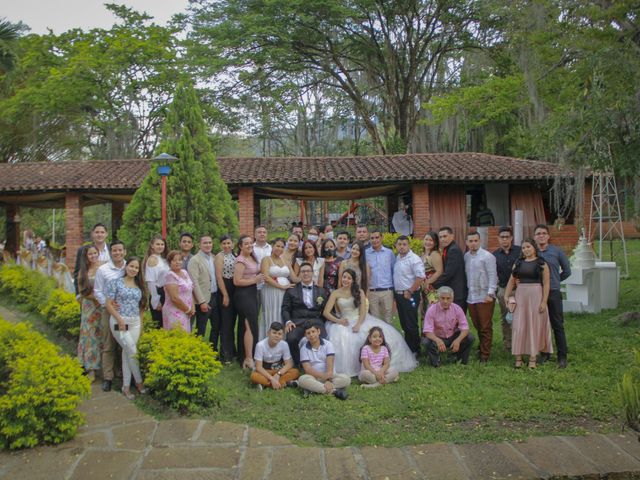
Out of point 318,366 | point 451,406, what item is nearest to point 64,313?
point 318,366

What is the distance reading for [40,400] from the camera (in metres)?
4.11

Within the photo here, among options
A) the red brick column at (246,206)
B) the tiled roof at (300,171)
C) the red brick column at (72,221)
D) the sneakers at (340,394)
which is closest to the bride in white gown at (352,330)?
the sneakers at (340,394)

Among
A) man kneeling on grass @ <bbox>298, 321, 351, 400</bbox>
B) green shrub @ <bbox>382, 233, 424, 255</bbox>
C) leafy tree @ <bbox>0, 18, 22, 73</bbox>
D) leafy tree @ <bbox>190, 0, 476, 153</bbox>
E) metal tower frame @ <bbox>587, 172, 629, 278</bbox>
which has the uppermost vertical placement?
leafy tree @ <bbox>190, 0, 476, 153</bbox>

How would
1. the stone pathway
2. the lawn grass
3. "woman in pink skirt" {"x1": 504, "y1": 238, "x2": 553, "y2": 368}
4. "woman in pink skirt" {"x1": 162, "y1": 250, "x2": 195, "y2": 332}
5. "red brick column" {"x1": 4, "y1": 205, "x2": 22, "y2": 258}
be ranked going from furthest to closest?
"red brick column" {"x1": 4, "y1": 205, "x2": 22, "y2": 258} → "woman in pink skirt" {"x1": 504, "y1": 238, "x2": 553, "y2": 368} → "woman in pink skirt" {"x1": 162, "y1": 250, "x2": 195, "y2": 332} → the lawn grass → the stone pathway

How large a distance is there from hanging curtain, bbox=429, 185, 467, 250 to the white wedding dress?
30.9 ft

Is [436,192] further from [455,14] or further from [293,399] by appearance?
[293,399]

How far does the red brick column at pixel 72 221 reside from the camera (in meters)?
14.9

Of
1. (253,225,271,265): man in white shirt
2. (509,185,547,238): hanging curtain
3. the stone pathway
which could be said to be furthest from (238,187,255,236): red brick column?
the stone pathway

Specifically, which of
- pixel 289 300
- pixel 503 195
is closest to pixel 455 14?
pixel 503 195

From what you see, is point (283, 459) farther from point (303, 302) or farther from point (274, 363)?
point (303, 302)

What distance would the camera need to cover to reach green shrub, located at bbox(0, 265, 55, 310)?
9.77 meters

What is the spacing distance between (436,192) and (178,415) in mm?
11931

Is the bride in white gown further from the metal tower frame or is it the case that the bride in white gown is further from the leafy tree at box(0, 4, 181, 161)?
the leafy tree at box(0, 4, 181, 161)

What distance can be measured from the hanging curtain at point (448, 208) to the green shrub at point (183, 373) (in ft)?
37.1
